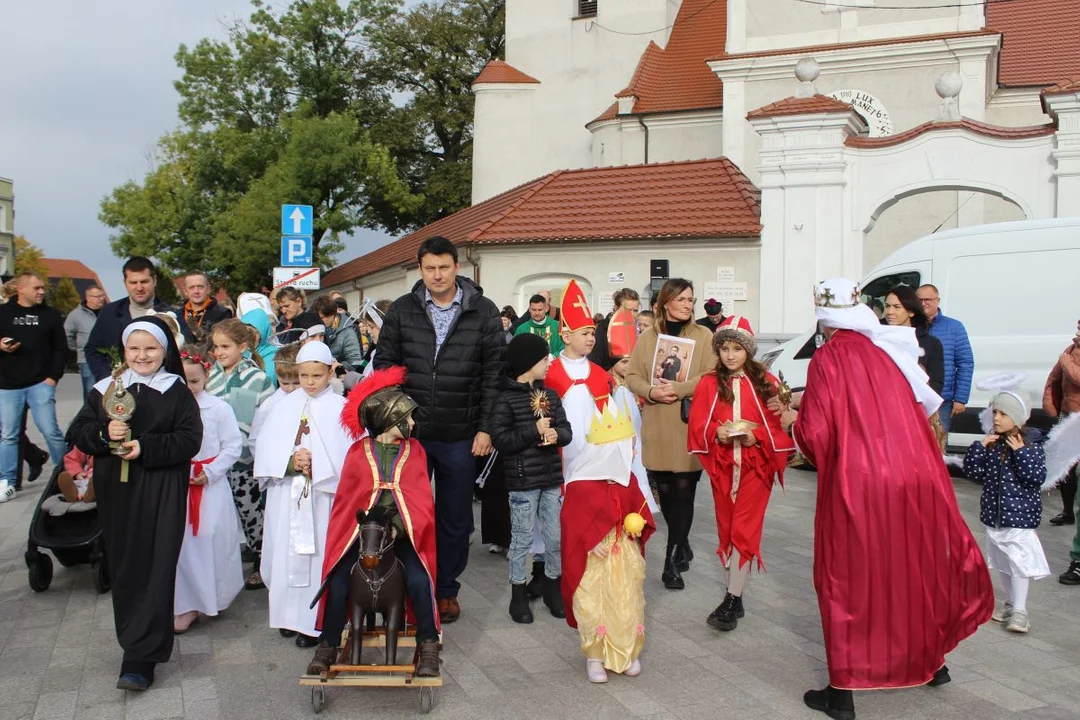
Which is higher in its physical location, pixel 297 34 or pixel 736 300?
pixel 297 34

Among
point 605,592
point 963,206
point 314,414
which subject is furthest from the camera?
point 963,206

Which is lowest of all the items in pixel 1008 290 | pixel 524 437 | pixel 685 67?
pixel 524 437

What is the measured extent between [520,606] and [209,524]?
186cm

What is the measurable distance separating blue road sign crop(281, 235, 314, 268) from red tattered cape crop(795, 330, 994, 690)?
44.6 ft

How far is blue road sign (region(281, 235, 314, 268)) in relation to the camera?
1702cm

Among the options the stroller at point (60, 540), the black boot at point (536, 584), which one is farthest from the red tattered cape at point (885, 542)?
the stroller at point (60, 540)

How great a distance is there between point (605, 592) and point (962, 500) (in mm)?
6385

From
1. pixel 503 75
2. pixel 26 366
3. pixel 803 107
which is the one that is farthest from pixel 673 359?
pixel 503 75

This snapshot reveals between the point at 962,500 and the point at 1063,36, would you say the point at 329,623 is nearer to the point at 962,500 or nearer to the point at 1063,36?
the point at 962,500

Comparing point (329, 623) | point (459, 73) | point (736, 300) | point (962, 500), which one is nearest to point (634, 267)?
point (736, 300)

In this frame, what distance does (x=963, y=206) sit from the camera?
2367cm

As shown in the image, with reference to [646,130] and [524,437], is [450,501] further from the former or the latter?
[646,130]

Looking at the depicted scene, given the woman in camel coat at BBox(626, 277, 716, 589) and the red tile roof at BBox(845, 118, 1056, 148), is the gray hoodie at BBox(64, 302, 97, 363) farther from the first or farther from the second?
the red tile roof at BBox(845, 118, 1056, 148)

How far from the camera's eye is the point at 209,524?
5934 millimetres
